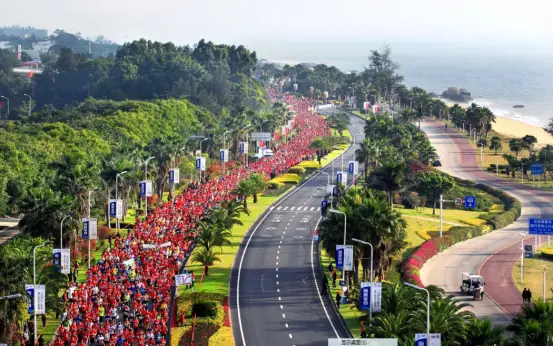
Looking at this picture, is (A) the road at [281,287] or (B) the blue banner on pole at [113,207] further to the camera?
(B) the blue banner on pole at [113,207]

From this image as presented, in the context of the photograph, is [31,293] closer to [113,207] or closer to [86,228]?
[86,228]

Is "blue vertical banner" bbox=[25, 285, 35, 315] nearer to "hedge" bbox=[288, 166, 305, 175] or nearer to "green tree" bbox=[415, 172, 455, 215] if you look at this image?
"green tree" bbox=[415, 172, 455, 215]

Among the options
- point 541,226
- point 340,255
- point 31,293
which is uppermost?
point 541,226

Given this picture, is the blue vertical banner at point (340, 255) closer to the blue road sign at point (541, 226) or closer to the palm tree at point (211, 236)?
the palm tree at point (211, 236)

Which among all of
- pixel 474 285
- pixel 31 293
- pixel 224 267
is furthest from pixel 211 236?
pixel 31 293

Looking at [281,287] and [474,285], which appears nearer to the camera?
[281,287]

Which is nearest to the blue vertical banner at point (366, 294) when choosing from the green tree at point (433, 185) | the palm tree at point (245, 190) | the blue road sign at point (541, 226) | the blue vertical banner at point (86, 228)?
the blue vertical banner at point (86, 228)

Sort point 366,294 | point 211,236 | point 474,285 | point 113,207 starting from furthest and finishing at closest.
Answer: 1. point 113,207
2. point 211,236
3. point 474,285
4. point 366,294
